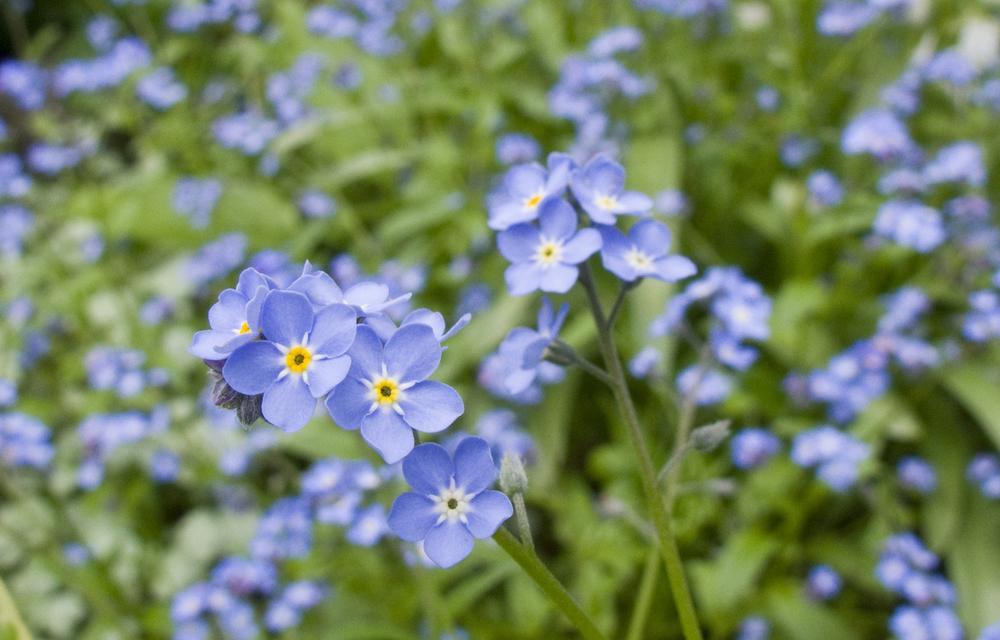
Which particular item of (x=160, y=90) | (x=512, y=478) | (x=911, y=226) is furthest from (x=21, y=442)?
(x=911, y=226)

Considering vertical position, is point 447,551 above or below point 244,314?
below

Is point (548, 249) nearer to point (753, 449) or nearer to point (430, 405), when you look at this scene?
point (430, 405)

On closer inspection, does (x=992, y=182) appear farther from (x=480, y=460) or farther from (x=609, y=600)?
(x=480, y=460)

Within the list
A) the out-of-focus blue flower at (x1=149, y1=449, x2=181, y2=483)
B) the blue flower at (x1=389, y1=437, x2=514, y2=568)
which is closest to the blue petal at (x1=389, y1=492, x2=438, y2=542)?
the blue flower at (x1=389, y1=437, x2=514, y2=568)

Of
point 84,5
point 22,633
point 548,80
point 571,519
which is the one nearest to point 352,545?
point 571,519

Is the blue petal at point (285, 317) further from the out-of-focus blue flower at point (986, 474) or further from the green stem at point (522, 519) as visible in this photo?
the out-of-focus blue flower at point (986, 474)

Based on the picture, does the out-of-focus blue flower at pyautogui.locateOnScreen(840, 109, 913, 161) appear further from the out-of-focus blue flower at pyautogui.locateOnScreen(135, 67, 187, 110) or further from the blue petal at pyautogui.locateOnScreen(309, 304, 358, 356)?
the out-of-focus blue flower at pyautogui.locateOnScreen(135, 67, 187, 110)
